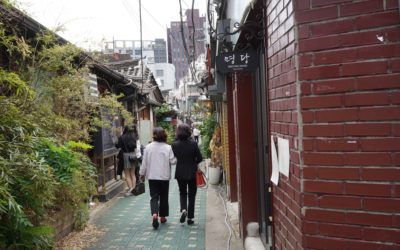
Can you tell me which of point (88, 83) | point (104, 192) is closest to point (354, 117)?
point (88, 83)

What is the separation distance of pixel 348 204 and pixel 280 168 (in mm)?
811

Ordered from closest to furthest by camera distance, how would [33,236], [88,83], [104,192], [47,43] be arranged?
1. [33,236]
2. [47,43]
3. [88,83]
4. [104,192]

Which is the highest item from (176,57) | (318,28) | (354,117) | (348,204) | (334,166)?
(176,57)

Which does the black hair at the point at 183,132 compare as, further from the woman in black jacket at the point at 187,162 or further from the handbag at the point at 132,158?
the handbag at the point at 132,158

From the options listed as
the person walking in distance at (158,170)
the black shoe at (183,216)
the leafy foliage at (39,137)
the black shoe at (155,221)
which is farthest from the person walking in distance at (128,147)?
the black shoe at (155,221)

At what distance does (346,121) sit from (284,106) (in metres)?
0.61

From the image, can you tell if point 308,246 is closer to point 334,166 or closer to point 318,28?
point 334,166

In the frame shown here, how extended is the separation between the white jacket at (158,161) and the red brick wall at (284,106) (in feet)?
14.9

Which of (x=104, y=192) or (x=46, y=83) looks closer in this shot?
(x=46, y=83)

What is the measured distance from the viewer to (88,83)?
347 inches

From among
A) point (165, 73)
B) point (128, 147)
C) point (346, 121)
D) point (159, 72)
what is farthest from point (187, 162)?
point (159, 72)

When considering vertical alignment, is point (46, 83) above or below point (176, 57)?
below

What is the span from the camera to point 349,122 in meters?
2.42

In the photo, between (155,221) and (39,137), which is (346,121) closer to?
(39,137)
